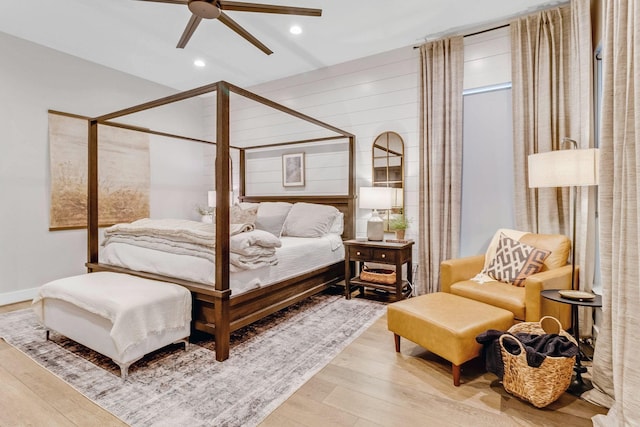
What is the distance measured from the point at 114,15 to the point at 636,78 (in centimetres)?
404

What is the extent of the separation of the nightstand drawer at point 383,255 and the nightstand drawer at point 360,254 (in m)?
0.05

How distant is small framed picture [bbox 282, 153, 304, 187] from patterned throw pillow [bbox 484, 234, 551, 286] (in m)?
2.73

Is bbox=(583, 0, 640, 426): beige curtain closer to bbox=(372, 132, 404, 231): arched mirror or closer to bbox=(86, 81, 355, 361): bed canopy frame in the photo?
bbox=(86, 81, 355, 361): bed canopy frame

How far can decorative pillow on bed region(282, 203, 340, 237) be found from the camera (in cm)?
390

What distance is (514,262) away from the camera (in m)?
2.68

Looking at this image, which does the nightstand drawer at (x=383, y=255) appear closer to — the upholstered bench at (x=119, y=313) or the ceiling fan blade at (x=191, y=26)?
the upholstered bench at (x=119, y=313)

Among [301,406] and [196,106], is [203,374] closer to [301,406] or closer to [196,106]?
[301,406]

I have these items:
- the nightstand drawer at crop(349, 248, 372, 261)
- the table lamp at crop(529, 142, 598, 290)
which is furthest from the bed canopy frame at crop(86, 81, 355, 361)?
the table lamp at crop(529, 142, 598, 290)

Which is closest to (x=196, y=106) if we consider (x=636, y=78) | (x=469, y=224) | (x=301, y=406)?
(x=469, y=224)

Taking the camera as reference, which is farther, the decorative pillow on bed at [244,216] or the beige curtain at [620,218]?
the decorative pillow on bed at [244,216]

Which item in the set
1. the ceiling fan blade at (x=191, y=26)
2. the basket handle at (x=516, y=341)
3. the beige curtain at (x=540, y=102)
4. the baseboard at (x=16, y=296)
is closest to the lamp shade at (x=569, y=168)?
the beige curtain at (x=540, y=102)

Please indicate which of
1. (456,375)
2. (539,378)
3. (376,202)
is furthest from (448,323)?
(376,202)

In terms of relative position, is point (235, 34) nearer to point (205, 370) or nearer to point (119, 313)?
point (119, 313)

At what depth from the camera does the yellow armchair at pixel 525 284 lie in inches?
88.1
